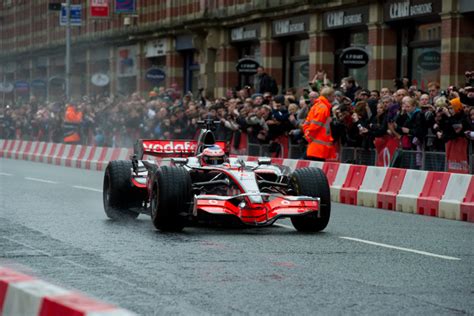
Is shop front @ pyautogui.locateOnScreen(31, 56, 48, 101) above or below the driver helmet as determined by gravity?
above

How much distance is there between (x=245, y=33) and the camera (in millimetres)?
47156

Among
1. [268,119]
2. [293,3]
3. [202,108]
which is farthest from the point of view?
[293,3]

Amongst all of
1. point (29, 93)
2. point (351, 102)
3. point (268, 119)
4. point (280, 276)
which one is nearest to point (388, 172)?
point (351, 102)

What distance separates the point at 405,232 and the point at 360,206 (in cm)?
597

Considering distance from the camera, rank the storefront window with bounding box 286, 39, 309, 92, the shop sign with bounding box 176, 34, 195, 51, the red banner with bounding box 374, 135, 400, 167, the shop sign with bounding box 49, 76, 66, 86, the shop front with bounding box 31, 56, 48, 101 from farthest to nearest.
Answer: the shop front with bounding box 31, 56, 48, 101, the shop sign with bounding box 49, 76, 66, 86, the shop sign with bounding box 176, 34, 195, 51, the storefront window with bounding box 286, 39, 309, 92, the red banner with bounding box 374, 135, 400, 167

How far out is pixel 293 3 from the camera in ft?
137

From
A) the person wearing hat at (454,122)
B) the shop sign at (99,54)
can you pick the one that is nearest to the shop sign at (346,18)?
the person wearing hat at (454,122)

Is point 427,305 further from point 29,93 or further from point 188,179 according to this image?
point 29,93

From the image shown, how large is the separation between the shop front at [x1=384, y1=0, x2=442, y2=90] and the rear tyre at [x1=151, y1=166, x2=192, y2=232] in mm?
18387

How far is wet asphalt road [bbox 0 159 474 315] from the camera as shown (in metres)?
9.18

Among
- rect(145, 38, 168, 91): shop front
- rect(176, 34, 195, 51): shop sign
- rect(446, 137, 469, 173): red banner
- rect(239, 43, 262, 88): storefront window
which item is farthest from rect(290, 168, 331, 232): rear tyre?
rect(145, 38, 168, 91): shop front

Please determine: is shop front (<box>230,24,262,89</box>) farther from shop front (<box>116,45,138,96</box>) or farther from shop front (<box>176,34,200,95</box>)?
shop front (<box>116,45,138,96</box>)

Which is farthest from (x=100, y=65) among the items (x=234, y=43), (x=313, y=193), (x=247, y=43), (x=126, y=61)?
(x=313, y=193)

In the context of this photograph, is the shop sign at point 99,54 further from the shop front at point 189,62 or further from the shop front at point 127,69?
the shop front at point 189,62
